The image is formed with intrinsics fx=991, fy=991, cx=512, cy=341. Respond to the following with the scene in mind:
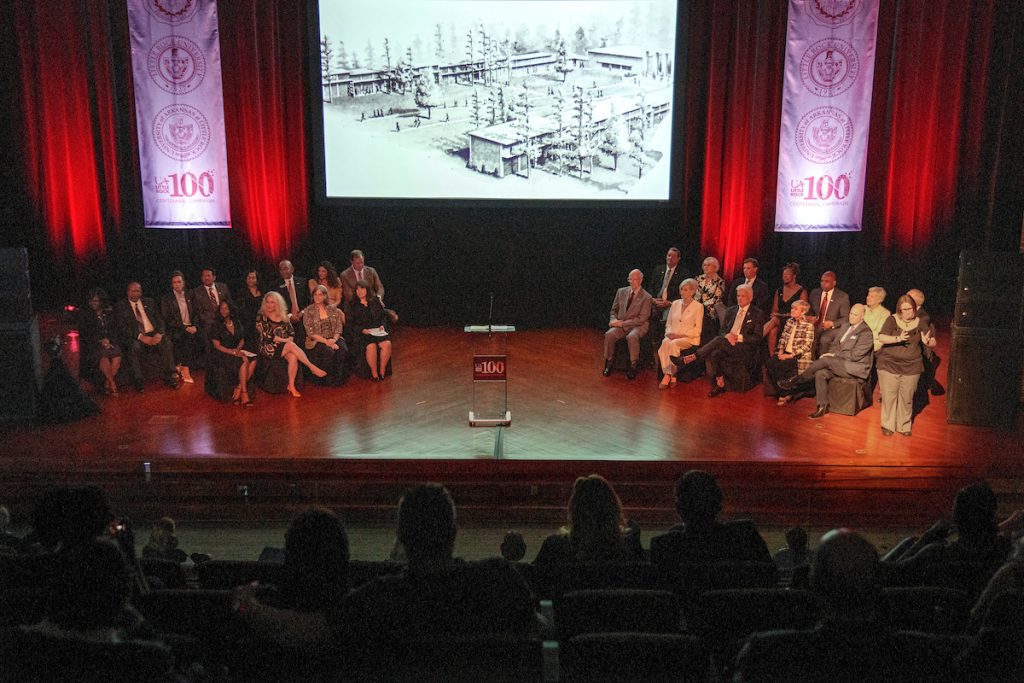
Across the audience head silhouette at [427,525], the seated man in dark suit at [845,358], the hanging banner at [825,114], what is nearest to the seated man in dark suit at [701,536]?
the audience head silhouette at [427,525]

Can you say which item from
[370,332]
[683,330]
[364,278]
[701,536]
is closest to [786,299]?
[683,330]

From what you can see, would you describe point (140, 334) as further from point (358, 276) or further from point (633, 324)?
point (633, 324)

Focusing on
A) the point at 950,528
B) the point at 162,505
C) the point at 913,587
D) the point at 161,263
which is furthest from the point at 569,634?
the point at 161,263

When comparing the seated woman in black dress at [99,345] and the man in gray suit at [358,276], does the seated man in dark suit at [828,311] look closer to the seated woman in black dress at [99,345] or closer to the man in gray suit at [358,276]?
the man in gray suit at [358,276]

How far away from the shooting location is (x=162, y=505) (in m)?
6.57

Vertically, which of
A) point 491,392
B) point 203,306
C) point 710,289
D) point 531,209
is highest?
point 531,209

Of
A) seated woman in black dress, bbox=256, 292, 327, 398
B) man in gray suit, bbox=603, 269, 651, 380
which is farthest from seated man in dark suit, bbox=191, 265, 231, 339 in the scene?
man in gray suit, bbox=603, 269, 651, 380

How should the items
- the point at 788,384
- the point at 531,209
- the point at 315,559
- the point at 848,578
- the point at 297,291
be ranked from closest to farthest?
the point at 848,578 < the point at 315,559 < the point at 788,384 < the point at 297,291 < the point at 531,209

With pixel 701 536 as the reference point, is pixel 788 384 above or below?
below

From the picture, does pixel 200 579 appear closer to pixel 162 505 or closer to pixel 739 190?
pixel 162 505

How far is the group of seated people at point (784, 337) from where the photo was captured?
7.38 metres

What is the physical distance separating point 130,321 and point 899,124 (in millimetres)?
7638

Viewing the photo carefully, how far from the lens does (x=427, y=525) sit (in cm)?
299

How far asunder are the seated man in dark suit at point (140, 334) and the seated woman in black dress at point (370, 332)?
1.59 metres
